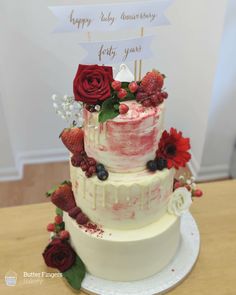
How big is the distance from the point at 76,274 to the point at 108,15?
0.85 metres

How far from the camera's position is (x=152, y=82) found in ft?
3.62

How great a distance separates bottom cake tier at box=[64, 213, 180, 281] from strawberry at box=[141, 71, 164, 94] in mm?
447

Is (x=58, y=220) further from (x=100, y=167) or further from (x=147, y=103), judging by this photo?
(x=147, y=103)

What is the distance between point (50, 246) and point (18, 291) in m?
0.18

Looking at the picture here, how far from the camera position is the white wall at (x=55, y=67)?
2.35m

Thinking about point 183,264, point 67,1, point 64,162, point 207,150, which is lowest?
point 64,162

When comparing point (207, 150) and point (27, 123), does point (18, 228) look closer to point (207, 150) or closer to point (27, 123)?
point (27, 123)

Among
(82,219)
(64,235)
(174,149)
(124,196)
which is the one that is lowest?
(64,235)

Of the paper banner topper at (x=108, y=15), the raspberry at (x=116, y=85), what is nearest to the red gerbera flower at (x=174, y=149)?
the raspberry at (x=116, y=85)

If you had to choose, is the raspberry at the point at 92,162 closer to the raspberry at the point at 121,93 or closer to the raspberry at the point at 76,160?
the raspberry at the point at 76,160

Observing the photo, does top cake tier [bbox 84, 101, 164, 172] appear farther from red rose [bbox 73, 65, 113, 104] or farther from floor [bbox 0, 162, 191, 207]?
floor [bbox 0, 162, 191, 207]

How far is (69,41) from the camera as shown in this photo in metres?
2.45

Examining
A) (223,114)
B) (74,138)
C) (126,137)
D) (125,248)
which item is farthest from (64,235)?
(223,114)

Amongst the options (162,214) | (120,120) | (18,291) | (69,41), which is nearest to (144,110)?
(120,120)
